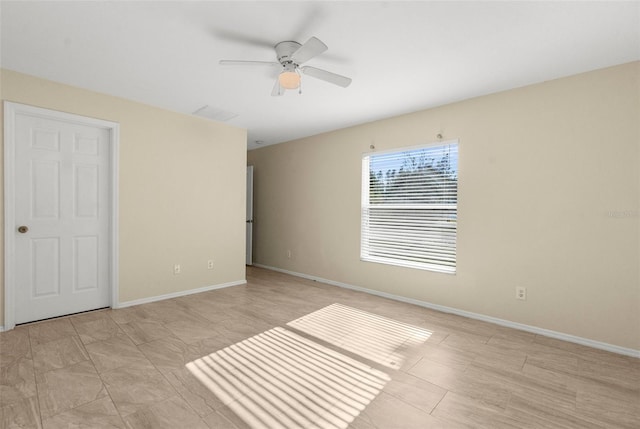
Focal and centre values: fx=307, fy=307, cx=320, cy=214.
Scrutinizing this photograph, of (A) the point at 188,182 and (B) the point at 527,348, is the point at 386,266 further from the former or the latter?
(A) the point at 188,182

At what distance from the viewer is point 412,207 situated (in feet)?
13.3

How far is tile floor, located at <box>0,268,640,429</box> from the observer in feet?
5.88

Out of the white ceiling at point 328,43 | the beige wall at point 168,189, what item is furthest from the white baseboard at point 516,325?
the white ceiling at point 328,43

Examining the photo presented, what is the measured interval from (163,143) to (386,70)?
2903 millimetres

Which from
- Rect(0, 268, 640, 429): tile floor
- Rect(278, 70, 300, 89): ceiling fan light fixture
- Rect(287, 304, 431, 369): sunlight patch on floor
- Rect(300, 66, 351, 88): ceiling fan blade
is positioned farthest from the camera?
Rect(287, 304, 431, 369): sunlight patch on floor

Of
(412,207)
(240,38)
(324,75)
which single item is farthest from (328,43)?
(412,207)

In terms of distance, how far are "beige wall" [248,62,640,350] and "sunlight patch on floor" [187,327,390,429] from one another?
73.7 inches

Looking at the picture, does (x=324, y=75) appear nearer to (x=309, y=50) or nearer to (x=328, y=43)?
(x=328, y=43)

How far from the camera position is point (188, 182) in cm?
424

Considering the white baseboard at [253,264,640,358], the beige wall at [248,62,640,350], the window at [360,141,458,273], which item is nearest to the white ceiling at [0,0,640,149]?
the beige wall at [248,62,640,350]

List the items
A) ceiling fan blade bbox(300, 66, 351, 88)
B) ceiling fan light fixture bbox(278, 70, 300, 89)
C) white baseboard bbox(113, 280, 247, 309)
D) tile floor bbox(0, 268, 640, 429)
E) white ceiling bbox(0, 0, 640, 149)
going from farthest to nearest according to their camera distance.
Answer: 1. white baseboard bbox(113, 280, 247, 309)
2. ceiling fan blade bbox(300, 66, 351, 88)
3. ceiling fan light fixture bbox(278, 70, 300, 89)
4. white ceiling bbox(0, 0, 640, 149)
5. tile floor bbox(0, 268, 640, 429)

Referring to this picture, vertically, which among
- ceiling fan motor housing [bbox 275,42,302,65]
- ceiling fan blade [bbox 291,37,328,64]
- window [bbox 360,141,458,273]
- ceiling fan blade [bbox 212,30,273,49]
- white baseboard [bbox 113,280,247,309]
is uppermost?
ceiling fan blade [bbox 212,30,273,49]

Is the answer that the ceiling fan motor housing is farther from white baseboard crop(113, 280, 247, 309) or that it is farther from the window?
white baseboard crop(113, 280, 247, 309)

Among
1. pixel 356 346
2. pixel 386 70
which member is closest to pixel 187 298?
pixel 356 346
